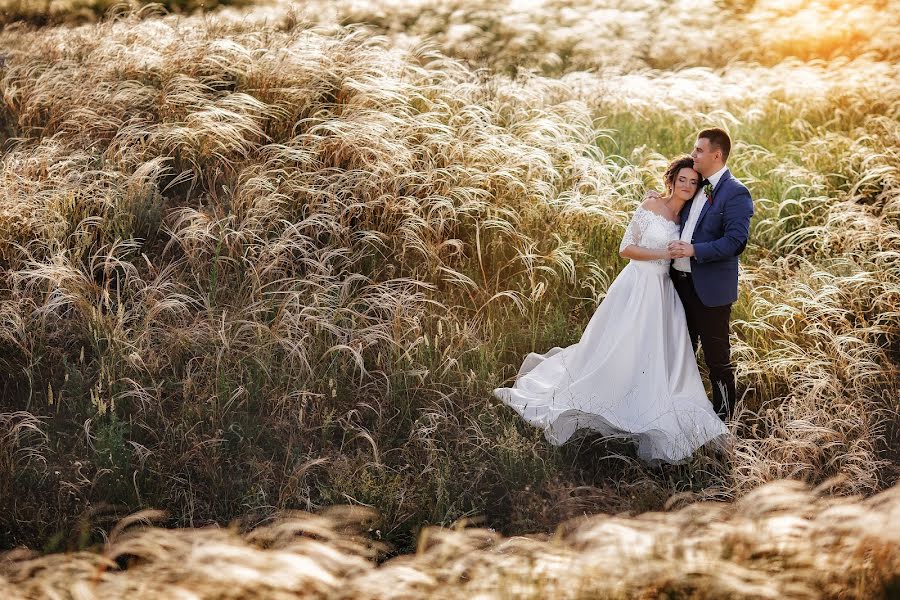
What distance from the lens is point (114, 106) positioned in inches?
261

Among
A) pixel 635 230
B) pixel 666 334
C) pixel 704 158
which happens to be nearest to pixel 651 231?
pixel 635 230

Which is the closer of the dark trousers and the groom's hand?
the groom's hand

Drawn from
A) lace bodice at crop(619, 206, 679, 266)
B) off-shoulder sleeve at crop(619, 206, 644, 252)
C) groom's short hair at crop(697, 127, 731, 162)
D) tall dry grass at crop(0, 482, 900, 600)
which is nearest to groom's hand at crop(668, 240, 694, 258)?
lace bodice at crop(619, 206, 679, 266)

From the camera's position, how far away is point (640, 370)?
5.09 m

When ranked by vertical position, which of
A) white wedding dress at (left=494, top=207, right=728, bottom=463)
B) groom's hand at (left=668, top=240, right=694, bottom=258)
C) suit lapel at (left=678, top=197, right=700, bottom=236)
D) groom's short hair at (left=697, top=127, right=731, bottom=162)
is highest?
groom's short hair at (left=697, top=127, right=731, bottom=162)

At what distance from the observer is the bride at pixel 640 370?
16.2ft

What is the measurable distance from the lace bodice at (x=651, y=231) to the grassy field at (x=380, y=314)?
0.85 m

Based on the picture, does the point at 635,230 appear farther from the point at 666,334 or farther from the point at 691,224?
the point at 666,334

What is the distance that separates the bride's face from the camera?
16.7 feet

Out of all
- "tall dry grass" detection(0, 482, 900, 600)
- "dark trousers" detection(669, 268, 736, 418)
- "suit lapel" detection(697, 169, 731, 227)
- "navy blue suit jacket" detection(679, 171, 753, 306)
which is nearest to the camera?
"tall dry grass" detection(0, 482, 900, 600)

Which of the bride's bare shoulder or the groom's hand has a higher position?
the bride's bare shoulder

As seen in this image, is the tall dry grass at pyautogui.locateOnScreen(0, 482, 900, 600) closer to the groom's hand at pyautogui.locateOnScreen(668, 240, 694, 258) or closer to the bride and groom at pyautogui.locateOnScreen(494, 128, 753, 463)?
the bride and groom at pyautogui.locateOnScreen(494, 128, 753, 463)

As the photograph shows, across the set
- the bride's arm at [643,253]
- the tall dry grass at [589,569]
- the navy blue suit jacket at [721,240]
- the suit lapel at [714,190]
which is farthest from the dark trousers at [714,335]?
the tall dry grass at [589,569]

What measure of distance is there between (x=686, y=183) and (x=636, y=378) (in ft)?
4.00
